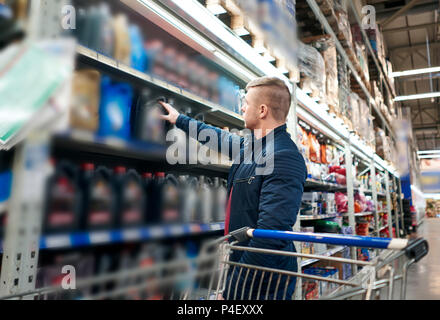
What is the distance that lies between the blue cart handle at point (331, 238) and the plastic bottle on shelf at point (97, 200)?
54 cm

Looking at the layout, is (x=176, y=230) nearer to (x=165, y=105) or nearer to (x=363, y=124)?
(x=165, y=105)

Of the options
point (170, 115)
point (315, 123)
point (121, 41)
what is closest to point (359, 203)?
point (315, 123)

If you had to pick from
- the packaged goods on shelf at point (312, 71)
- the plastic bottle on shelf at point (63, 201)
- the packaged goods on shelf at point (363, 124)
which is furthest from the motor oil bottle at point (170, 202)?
the packaged goods on shelf at point (363, 124)

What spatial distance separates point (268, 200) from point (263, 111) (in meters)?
0.51

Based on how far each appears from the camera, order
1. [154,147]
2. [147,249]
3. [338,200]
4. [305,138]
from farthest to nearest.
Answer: [338,200], [305,138], [147,249], [154,147]

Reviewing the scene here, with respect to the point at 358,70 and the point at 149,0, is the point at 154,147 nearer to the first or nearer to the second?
the point at 149,0

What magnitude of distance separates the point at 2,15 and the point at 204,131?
3.49 feet

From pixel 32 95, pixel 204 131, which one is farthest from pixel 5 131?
pixel 204 131

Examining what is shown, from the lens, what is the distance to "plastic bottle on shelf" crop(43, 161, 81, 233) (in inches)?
45.6

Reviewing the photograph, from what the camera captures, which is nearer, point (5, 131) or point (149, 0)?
point (5, 131)

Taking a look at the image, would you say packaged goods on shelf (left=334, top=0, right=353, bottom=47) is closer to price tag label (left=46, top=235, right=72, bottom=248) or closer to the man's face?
the man's face

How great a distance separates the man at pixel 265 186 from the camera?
1360 mm

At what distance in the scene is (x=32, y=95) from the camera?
0.74 meters

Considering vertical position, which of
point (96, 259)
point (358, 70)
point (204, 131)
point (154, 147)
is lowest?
point (96, 259)
